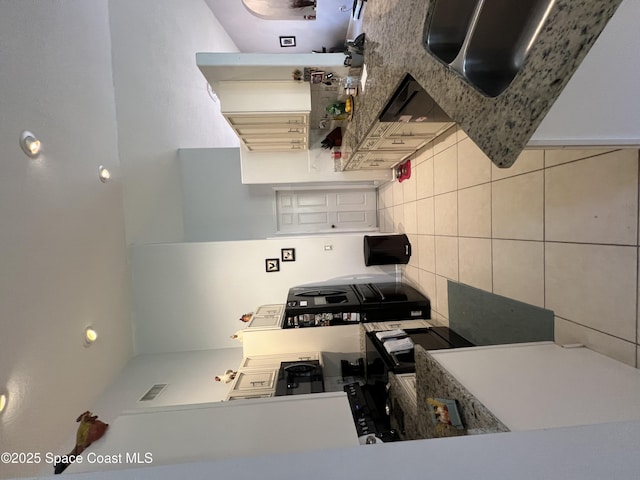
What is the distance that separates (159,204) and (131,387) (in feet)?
5.45

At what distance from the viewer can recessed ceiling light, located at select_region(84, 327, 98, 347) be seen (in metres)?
1.60

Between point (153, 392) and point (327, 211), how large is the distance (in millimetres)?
2448

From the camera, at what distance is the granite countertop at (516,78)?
0.34 m

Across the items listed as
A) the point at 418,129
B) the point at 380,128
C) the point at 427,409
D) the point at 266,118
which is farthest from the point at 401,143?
the point at 427,409

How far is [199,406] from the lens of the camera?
561 millimetres

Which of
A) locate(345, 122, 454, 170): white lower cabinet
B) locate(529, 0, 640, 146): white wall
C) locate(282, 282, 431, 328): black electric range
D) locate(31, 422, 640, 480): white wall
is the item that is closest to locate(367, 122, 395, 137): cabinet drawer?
locate(345, 122, 454, 170): white lower cabinet

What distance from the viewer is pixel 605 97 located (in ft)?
A: 1.66

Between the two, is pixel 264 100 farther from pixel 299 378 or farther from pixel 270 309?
pixel 299 378

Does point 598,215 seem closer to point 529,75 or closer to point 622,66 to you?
point 622,66

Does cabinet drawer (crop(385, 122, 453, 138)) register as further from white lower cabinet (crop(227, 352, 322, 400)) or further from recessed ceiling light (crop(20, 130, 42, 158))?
recessed ceiling light (crop(20, 130, 42, 158))

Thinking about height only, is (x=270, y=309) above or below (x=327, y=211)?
below

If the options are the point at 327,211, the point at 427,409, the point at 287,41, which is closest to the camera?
the point at 427,409

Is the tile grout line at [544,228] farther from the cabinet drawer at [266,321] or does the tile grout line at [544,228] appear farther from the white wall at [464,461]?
the cabinet drawer at [266,321]

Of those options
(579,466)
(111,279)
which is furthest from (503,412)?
(111,279)
